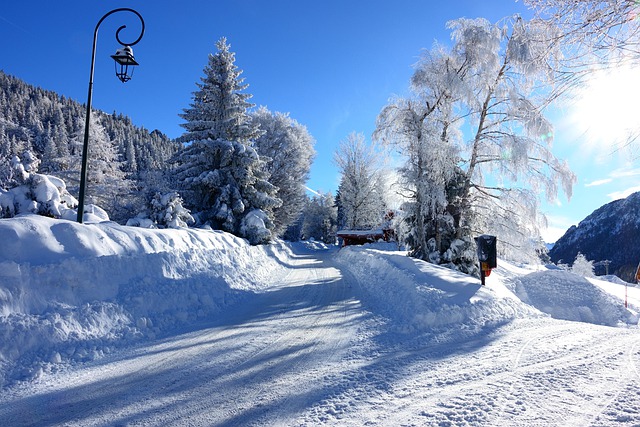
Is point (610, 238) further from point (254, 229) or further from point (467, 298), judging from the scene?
point (467, 298)

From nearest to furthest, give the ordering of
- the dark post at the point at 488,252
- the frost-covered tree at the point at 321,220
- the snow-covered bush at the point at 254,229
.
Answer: the dark post at the point at 488,252 < the snow-covered bush at the point at 254,229 < the frost-covered tree at the point at 321,220

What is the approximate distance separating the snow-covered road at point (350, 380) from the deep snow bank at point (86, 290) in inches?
20.5

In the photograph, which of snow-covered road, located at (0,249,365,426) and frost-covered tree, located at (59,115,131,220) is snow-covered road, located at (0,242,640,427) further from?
frost-covered tree, located at (59,115,131,220)

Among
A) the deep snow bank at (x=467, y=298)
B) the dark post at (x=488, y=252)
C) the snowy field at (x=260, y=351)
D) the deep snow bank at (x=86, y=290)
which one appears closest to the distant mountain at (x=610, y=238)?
the deep snow bank at (x=467, y=298)

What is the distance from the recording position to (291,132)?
27547mm

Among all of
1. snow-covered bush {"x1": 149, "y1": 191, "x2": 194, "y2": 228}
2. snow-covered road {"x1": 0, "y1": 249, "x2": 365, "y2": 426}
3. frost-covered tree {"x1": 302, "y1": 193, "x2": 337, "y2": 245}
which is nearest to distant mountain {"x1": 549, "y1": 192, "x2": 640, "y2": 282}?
frost-covered tree {"x1": 302, "y1": 193, "x2": 337, "y2": 245}

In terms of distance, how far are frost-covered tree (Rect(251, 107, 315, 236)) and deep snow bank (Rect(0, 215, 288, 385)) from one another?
17.5 meters

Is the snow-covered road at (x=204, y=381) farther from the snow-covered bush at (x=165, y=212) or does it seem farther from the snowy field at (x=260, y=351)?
the snow-covered bush at (x=165, y=212)

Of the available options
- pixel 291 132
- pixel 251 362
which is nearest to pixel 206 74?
pixel 291 132

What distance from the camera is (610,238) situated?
97250 millimetres

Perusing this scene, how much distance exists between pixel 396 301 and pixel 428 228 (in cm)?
731

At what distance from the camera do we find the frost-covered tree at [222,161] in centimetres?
1606

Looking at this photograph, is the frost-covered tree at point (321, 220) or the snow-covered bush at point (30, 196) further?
the frost-covered tree at point (321, 220)

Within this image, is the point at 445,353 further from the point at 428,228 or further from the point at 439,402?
the point at 428,228
